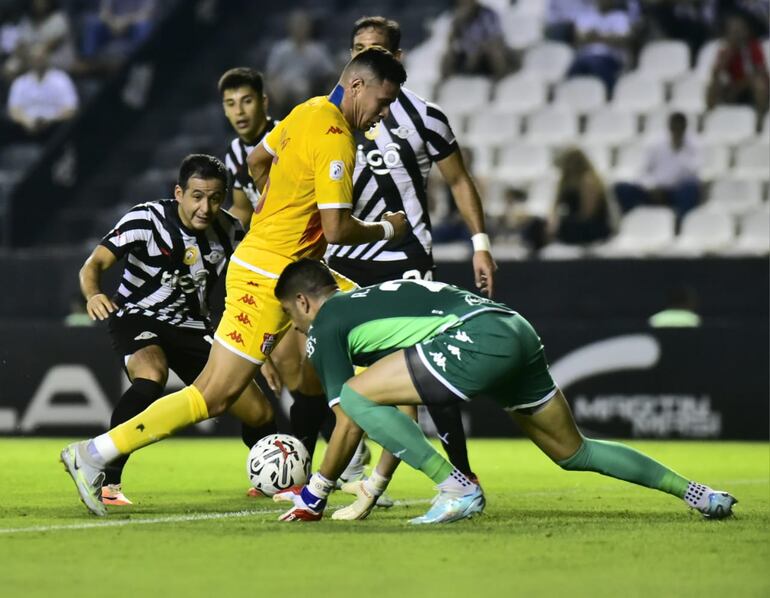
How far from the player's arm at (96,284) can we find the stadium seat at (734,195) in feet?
27.9

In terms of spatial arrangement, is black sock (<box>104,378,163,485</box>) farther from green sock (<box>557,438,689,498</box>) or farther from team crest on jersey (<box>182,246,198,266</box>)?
green sock (<box>557,438,689,498</box>)

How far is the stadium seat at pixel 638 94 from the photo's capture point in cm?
1653

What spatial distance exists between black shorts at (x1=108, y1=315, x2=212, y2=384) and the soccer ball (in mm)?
686

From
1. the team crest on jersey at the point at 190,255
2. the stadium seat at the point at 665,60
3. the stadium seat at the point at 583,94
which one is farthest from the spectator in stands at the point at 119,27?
the team crest on jersey at the point at 190,255

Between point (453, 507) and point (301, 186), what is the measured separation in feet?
5.27

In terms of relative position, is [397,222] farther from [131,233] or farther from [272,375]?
[131,233]

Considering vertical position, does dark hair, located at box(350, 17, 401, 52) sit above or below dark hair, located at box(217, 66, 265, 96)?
above

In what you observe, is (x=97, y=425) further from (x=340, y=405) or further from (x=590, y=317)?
(x=340, y=405)

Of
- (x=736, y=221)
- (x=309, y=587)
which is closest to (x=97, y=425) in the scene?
(x=736, y=221)

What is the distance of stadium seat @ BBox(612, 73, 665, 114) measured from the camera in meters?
16.5

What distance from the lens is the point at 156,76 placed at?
18875 mm

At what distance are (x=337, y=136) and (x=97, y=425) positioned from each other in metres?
6.99

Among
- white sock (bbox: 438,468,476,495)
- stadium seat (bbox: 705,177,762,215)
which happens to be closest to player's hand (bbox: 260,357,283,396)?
white sock (bbox: 438,468,476,495)

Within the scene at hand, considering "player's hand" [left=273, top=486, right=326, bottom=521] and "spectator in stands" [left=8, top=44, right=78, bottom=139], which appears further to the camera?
"spectator in stands" [left=8, top=44, right=78, bottom=139]
